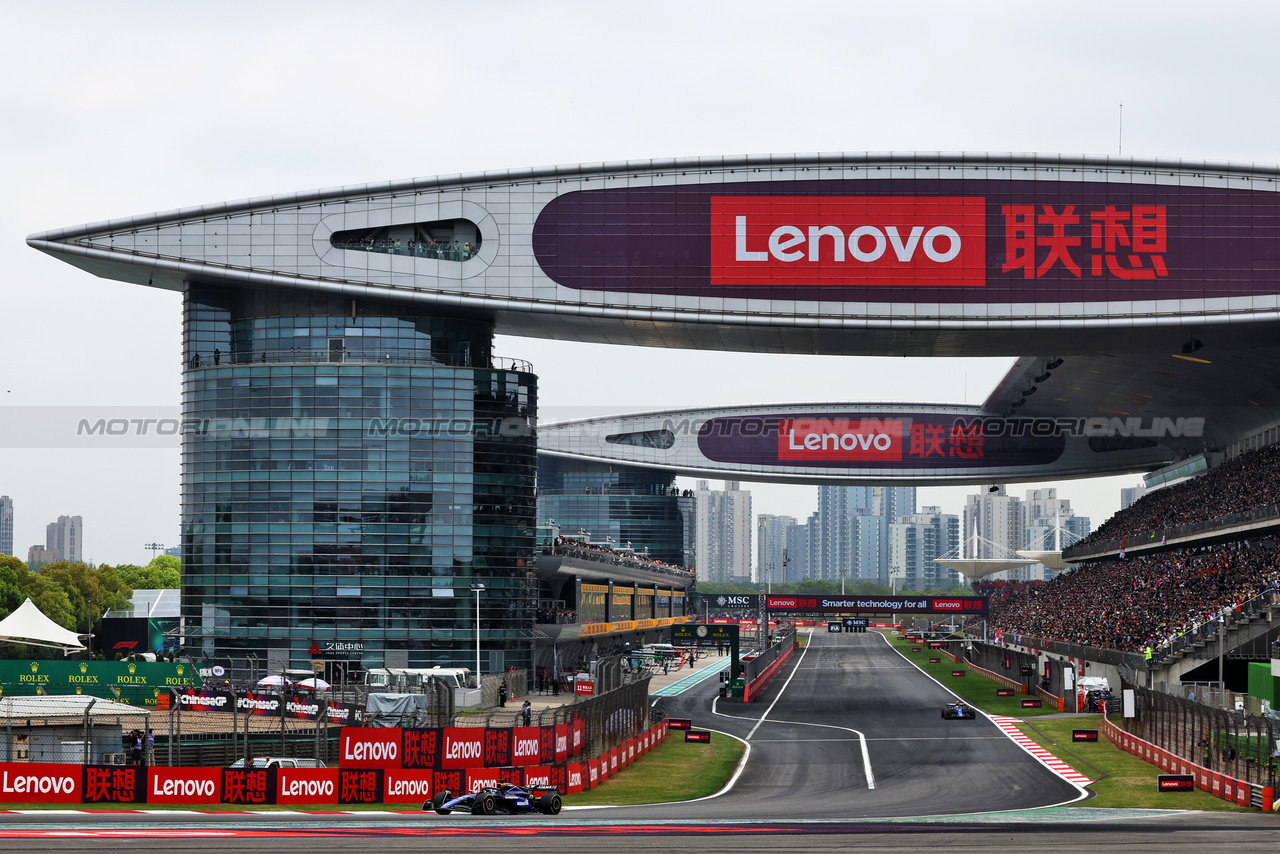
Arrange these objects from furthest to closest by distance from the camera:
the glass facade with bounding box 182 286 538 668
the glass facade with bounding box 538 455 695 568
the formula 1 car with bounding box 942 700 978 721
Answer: the glass facade with bounding box 538 455 695 568 → the glass facade with bounding box 182 286 538 668 → the formula 1 car with bounding box 942 700 978 721

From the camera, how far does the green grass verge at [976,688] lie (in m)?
58.2

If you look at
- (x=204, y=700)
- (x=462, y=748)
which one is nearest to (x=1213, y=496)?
(x=462, y=748)

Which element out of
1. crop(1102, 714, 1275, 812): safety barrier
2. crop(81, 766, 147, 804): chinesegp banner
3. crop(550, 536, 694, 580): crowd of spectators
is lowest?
crop(1102, 714, 1275, 812): safety barrier

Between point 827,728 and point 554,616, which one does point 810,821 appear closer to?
point 827,728

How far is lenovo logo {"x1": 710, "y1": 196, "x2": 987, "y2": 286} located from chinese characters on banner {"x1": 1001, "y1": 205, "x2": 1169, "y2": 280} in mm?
1493

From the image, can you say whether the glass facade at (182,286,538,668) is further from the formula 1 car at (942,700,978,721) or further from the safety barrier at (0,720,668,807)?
the safety barrier at (0,720,668,807)

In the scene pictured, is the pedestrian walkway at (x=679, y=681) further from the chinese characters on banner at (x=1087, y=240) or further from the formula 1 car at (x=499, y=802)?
the formula 1 car at (x=499, y=802)

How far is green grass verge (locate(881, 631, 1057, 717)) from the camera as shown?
58188 mm

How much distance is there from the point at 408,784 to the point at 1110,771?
2078 cm

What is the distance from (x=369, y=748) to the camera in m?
30.8

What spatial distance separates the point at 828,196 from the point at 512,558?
858 inches

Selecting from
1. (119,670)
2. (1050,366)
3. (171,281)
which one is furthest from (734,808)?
(1050,366)

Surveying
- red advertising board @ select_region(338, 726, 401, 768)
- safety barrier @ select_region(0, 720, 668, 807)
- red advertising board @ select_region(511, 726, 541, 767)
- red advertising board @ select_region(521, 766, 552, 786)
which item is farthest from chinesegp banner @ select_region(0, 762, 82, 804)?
red advertising board @ select_region(521, 766, 552, 786)

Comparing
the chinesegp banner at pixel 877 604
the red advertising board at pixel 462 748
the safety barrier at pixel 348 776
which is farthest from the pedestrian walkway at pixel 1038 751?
the chinesegp banner at pixel 877 604
